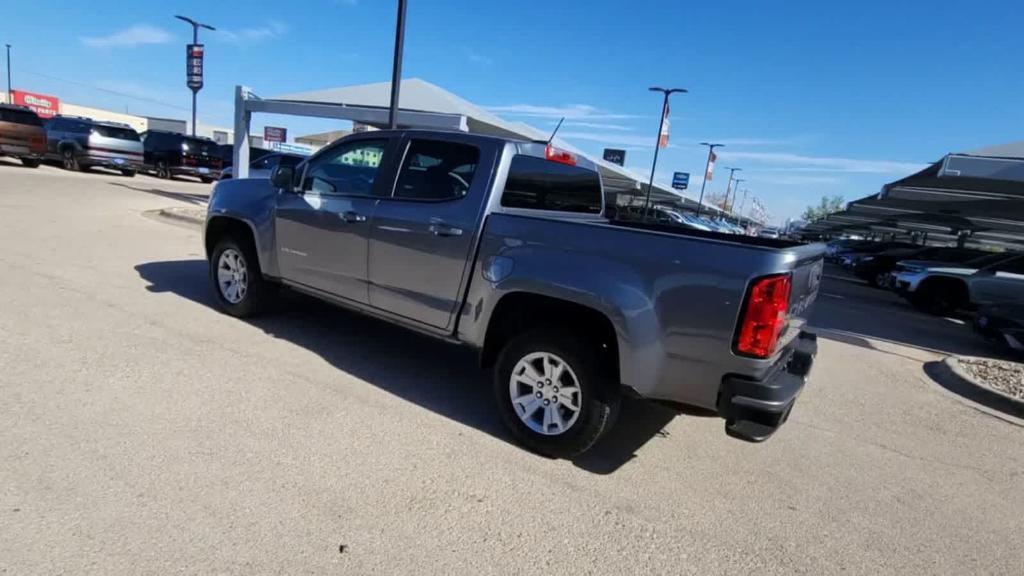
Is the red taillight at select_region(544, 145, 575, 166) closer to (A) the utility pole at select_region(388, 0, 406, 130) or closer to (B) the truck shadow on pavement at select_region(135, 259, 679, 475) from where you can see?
(B) the truck shadow on pavement at select_region(135, 259, 679, 475)

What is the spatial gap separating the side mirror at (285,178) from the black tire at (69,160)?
68.9 feet

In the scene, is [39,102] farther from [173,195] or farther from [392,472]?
[392,472]

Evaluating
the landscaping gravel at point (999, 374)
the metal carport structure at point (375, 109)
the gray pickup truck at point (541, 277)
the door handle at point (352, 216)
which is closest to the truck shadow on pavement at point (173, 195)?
the metal carport structure at point (375, 109)

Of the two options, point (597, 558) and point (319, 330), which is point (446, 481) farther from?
point (319, 330)

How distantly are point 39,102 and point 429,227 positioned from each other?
80703 millimetres

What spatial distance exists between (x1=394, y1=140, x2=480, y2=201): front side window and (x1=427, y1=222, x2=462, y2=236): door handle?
22 cm

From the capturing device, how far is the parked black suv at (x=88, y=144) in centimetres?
2022

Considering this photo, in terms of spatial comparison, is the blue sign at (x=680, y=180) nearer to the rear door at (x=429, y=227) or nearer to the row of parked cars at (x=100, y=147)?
the row of parked cars at (x=100, y=147)

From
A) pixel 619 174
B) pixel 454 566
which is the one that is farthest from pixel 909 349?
pixel 619 174

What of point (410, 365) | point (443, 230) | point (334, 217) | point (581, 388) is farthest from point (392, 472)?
point (334, 217)

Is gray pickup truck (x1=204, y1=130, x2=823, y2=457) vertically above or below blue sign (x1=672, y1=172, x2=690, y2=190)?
below

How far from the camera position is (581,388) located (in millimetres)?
3303

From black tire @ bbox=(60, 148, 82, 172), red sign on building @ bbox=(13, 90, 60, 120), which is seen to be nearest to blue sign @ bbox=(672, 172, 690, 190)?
black tire @ bbox=(60, 148, 82, 172)

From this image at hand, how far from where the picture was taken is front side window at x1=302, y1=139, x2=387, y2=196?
177 inches
